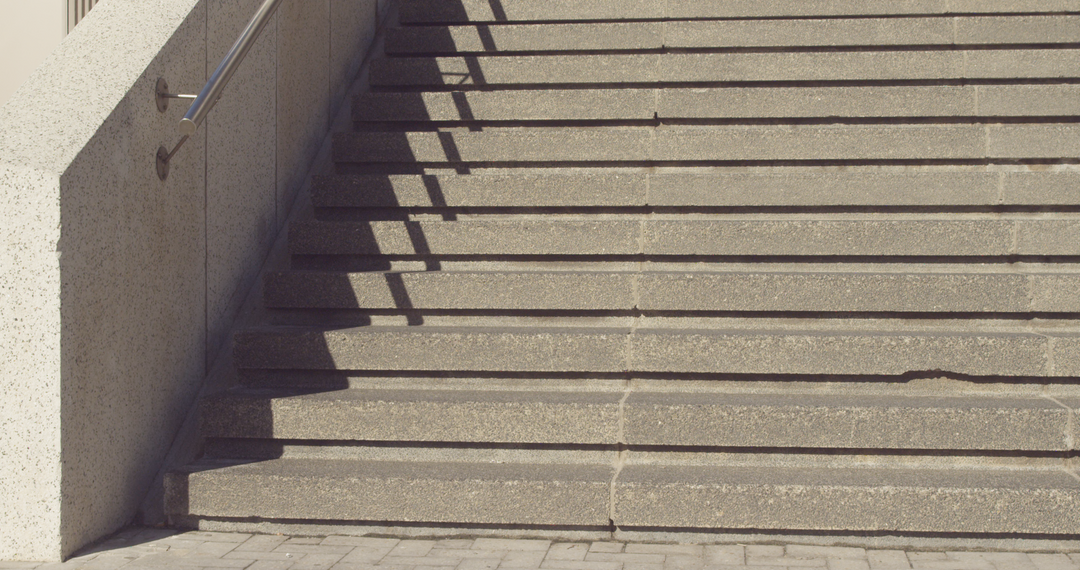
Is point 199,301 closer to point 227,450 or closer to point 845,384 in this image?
point 227,450

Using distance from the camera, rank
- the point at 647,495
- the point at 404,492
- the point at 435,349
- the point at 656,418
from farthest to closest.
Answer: the point at 435,349 → the point at 656,418 → the point at 404,492 → the point at 647,495

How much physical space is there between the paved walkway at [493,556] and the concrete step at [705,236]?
1.47 m

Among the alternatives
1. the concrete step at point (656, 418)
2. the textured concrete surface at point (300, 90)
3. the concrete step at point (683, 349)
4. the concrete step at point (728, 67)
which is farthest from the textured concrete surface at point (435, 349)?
the concrete step at point (728, 67)

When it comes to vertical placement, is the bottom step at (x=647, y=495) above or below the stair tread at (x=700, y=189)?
below

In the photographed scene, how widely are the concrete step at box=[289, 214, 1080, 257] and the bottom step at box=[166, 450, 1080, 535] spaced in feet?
3.59

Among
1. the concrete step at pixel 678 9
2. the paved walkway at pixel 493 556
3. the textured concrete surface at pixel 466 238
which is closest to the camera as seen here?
the paved walkway at pixel 493 556

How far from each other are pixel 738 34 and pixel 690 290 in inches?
77.5

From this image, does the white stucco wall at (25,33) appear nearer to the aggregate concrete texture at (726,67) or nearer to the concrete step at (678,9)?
the aggregate concrete texture at (726,67)

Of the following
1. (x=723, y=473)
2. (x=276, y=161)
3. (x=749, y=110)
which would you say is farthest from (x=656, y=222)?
(x=276, y=161)

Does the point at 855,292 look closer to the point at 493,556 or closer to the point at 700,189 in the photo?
the point at 700,189

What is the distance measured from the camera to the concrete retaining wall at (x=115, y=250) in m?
3.24

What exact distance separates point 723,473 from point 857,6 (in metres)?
3.23

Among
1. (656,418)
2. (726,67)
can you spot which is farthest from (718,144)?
(656,418)

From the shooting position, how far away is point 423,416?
3824 millimetres
